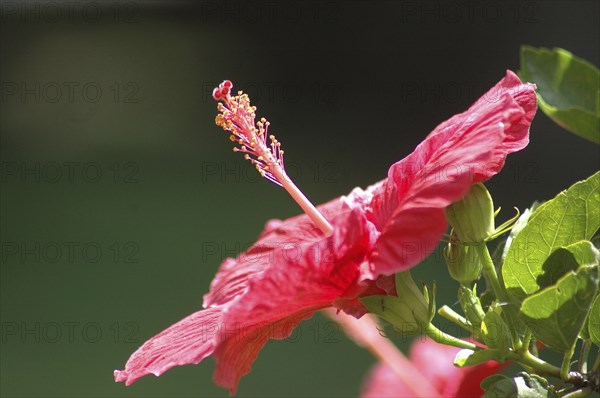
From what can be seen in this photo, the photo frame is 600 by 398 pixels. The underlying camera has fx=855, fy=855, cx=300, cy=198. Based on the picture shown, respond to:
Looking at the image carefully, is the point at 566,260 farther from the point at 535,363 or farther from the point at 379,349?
A: the point at 379,349

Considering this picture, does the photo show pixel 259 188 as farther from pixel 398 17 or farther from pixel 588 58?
pixel 588 58

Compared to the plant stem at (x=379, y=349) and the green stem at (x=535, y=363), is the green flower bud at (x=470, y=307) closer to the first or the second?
the green stem at (x=535, y=363)

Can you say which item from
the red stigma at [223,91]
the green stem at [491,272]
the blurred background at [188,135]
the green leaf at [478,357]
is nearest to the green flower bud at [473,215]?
the green stem at [491,272]

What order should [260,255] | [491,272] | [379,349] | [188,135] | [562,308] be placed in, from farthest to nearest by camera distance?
[188,135]
[260,255]
[379,349]
[491,272]
[562,308]

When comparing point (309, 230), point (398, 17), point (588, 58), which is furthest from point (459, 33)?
point (309, 230)

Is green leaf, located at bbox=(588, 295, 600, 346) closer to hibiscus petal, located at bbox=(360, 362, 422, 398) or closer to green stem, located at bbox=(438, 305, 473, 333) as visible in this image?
green stem, located at bbox=(438, 305, 473, 333)

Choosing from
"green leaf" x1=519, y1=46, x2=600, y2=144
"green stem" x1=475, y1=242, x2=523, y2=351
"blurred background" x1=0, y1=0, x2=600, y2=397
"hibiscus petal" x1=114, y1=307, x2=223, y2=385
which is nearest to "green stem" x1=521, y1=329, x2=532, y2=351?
"green stem" x1=475, y1=242, x2=523, y2=351

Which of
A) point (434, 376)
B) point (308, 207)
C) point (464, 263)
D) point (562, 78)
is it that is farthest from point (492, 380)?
point (562, 78)
